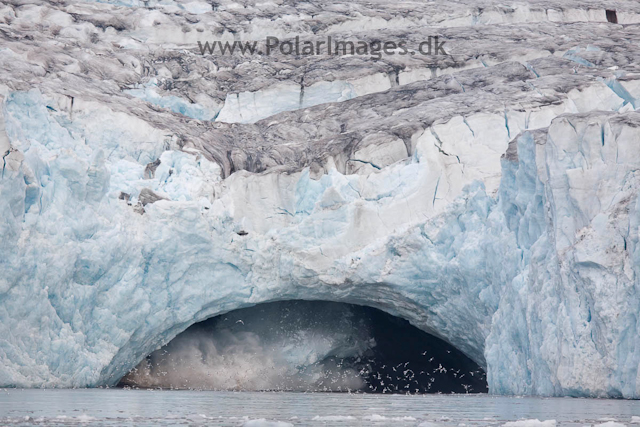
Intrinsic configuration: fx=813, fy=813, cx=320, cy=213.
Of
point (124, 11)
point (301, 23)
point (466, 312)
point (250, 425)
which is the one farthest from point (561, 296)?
point (124, 11)

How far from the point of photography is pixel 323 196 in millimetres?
19344

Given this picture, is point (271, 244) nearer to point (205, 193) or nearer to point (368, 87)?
point (205, 193)

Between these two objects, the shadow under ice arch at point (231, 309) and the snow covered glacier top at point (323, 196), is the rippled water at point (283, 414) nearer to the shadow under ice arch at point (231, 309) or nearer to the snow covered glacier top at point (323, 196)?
the snow covered glacier top at point (323, 196)

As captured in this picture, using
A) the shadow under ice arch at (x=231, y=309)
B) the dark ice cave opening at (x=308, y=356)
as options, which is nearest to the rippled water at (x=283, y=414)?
the shadow under ice arch at (x=231, y=309)

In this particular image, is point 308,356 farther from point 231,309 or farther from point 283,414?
point 283,414

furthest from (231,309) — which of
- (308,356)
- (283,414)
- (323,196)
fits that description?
(283,414)

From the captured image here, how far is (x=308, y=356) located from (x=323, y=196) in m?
5.65

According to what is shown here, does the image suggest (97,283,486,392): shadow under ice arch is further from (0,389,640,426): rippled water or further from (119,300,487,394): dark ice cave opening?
(0,389,640,426): rippled water

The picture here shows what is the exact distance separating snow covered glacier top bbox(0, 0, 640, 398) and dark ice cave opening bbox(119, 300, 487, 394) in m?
2.21

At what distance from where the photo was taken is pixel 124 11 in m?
26.1

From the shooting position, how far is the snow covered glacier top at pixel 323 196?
1532 centimetres

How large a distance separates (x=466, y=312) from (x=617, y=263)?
19.3 ft

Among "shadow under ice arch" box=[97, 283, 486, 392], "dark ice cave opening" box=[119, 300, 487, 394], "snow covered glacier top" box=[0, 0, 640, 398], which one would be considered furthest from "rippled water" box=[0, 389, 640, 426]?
"dark ice cave opening" box=[119, 300, 487, 394]

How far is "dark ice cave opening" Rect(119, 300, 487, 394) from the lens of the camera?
22328 millimetres
